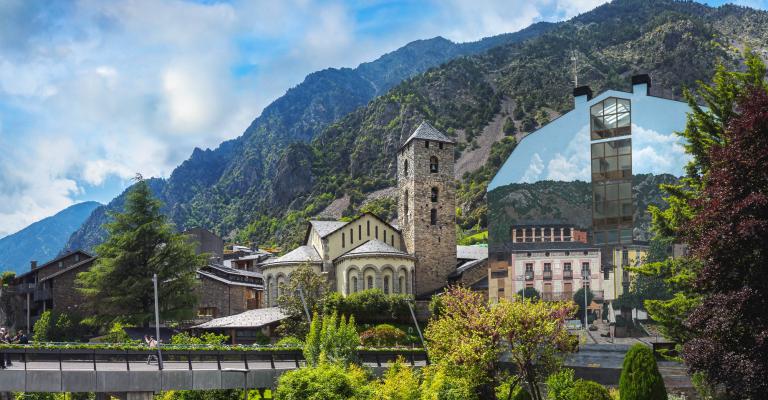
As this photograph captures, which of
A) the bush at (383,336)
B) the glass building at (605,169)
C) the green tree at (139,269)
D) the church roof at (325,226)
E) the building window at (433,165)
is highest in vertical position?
the building window at (433,165)

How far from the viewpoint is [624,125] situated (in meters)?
44.2

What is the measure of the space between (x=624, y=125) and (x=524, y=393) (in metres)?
18.1

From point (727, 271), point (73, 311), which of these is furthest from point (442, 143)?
point (727, 271)

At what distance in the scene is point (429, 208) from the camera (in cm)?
7031

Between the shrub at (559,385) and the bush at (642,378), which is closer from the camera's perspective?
the bush at (642,378)

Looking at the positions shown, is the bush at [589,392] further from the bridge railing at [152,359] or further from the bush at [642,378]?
the bridge railing at [152,359]

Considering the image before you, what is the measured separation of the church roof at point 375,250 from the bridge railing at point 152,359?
2327cm

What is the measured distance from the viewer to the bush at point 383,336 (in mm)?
54219

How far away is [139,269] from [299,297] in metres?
12.6

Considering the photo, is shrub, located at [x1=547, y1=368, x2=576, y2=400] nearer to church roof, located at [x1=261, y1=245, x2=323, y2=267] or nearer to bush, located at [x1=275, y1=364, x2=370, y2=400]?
bush, located at [x1=275, y1=364, x2=370, y2=400]

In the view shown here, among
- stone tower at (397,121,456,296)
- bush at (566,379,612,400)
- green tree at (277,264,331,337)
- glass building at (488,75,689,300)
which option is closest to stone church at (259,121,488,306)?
stone tower at (397,121,456,296)

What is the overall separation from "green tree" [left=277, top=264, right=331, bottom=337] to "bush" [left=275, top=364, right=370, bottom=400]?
26.5m

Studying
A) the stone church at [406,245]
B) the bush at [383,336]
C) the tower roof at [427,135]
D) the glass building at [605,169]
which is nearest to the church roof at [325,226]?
the stone church at [406,245]

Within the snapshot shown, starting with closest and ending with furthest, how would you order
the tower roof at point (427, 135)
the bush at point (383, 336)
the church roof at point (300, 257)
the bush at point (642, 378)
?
1. the bush at point (642, 378)
2. the bush at point (383, 336)
3. the church roof at point (300, 257)
4. the tower roof at point (427, 135)
